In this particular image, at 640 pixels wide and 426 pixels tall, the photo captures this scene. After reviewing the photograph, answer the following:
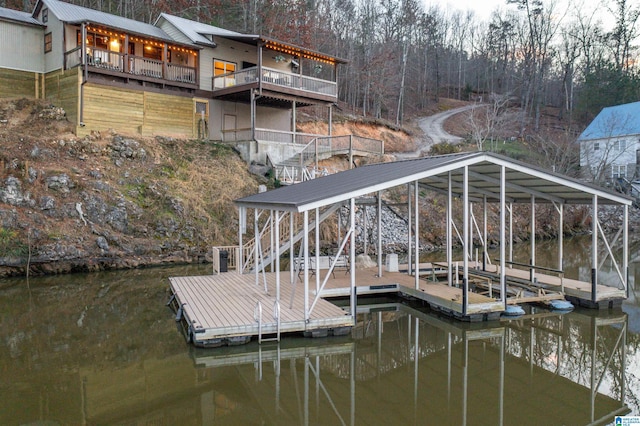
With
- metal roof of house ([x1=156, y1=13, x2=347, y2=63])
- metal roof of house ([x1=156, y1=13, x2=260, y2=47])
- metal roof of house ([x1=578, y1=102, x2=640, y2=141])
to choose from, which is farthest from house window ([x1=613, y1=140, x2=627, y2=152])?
metal roof of house ([x1=156, y1=13, x2=260, y2=47])

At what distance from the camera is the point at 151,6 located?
40000 millimetres

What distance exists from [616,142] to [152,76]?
3938 centimetres

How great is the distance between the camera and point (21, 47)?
90.4 ft

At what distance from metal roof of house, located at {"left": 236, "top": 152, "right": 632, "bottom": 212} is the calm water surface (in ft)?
10.7

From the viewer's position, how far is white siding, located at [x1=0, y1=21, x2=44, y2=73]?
26906 millimetres

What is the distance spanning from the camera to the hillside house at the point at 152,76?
2612 centimetres

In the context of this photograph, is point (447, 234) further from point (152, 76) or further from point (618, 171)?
point (618, 171)

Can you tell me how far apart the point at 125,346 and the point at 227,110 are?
73.9 ft

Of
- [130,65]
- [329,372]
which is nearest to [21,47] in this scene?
[130,65]

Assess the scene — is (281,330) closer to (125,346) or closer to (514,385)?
(125,346)

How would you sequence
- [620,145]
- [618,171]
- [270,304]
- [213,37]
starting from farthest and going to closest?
[620,145], [618,171], [213,37], [270,304]

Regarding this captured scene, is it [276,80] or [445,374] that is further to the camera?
[276,80]

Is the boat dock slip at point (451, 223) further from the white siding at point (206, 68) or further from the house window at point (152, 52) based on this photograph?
the house window at point (152, 52)

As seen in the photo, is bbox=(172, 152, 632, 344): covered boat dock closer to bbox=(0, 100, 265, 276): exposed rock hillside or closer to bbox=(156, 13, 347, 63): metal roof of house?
bbox=(0, 100, 265, 276): exposed rock hillside
